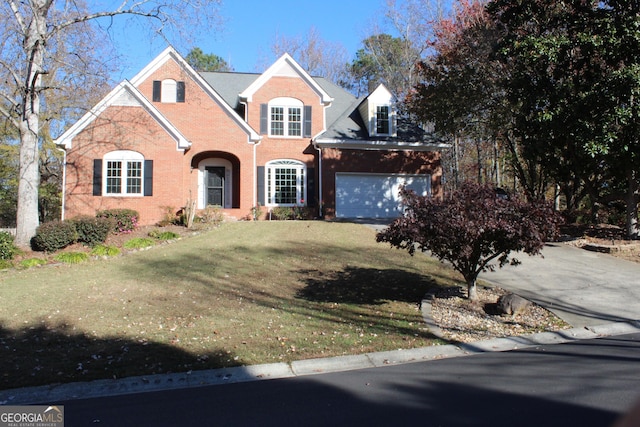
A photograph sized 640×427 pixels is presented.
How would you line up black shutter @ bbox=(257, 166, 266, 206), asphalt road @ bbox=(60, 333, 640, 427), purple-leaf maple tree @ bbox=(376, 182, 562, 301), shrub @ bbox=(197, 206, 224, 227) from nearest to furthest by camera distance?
asphalt road @ bbox=(60, 333, 640, 427) → purple-leaf maple tree @ bbox=(376, 182, 562, 301) → shrub @ bbox=(197, 206, 224, 227) → black shutter @ bbox=(257, 166, 266, 206)

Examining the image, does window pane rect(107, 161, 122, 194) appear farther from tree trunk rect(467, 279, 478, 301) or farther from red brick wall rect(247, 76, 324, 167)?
tree trunk rect(467, 279, 478, 301)

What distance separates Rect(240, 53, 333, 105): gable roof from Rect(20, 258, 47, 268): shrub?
39.6 feet

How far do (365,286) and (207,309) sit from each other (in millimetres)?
3390

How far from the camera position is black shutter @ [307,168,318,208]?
21.9 m

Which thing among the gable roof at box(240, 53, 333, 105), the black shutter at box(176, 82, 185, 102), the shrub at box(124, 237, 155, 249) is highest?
the gable roof at box(240, 53, 333, 105)

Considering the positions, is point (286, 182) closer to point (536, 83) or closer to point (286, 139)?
point (286, 139)

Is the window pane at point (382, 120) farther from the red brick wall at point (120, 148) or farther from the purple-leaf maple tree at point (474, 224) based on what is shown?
the purple-leaf maple tree at point (474, 224)

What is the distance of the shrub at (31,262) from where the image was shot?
12.3m

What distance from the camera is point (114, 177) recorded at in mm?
19250

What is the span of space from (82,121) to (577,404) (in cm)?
1986

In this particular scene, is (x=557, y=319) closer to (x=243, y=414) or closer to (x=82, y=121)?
(x=243, y=414)

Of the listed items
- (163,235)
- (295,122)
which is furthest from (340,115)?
(163,235)

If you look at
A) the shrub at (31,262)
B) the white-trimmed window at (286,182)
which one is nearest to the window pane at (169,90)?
the white-trimmed window at (286,182)

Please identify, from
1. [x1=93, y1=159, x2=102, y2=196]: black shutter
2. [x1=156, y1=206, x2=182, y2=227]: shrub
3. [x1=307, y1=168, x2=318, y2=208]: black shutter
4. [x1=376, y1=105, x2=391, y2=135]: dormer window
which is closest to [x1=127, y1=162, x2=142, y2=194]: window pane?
[x1=93, y1=159, x2=102, y2=196]: black shutter
